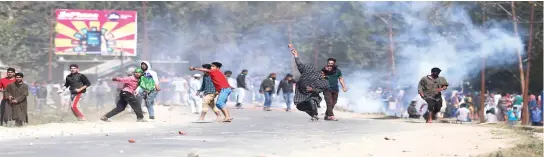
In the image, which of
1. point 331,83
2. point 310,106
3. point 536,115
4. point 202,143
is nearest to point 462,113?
point 536,115

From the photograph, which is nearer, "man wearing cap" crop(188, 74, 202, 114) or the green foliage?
"man wearing cap" crop(188, 74, 202, 114)

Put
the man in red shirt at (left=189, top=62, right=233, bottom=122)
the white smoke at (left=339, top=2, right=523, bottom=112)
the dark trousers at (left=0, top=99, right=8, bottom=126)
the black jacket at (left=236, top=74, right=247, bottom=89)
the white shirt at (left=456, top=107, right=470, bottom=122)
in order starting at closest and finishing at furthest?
1. the man in red shirt at (left=189, top=62, right=233, bottom=122)
2. the dark trousers at (left=0, top=99, right=8, bottom=126)
3. the white shirt at (left=456, top=107, right=470, bottom=122)
4. the black jacket at (left=236, top=74, right=247, bottom=89)
5. the white smoke at (left=339, top=2, right=523, bottom=112)

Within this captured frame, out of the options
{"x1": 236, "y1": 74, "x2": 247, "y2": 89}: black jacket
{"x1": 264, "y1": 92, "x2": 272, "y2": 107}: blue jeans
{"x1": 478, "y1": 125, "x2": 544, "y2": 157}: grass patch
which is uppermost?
{"x1": 236, "y1": 74, "x2": 247, "y2": 89}: black jacket

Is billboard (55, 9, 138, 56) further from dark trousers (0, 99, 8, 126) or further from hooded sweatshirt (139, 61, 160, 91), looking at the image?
dark trousers (0, 99, 8, 126)

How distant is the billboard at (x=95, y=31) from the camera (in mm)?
50094

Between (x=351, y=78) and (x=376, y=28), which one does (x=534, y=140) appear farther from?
(x=351, y=78)

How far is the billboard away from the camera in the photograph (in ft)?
164

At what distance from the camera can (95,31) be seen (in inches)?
1987

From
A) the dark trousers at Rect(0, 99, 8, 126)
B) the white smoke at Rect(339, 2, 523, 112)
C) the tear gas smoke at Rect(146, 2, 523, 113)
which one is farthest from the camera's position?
the tear gas smoke at Rect(146, 2, 523, 113)

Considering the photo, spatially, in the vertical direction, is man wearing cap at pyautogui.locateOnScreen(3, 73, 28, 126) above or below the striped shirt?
below

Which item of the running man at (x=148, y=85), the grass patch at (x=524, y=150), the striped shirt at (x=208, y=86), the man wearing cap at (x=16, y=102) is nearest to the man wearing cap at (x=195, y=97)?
the running man at (x=148, y=85)

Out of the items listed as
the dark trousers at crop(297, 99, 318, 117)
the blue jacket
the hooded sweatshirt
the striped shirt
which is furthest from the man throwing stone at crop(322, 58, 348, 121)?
the blue jacket

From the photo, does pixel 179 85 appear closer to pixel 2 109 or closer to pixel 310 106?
pixel 310 106

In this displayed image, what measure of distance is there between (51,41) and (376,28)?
19396 millimetres
